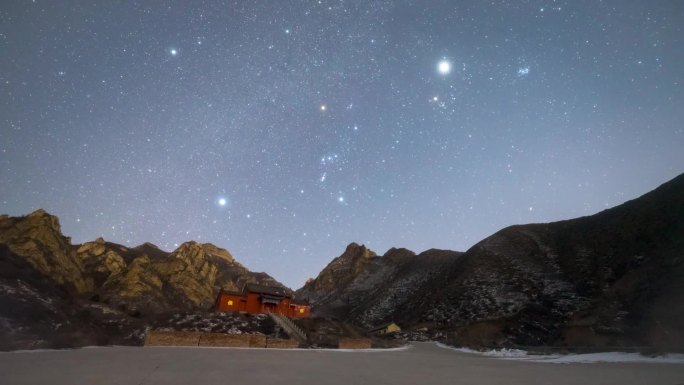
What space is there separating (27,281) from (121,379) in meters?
54.2

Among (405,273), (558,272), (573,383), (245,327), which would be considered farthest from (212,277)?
(573,383)

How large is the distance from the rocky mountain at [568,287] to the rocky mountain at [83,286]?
4983 cm

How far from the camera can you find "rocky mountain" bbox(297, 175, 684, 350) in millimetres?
34469

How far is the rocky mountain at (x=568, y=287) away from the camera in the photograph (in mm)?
34469

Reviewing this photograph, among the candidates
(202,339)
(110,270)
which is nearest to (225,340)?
(202,339)

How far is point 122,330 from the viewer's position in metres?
50.2

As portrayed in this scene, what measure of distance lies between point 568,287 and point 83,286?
121 meters

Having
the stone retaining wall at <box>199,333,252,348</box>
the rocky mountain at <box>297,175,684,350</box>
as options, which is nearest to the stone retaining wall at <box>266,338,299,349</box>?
the stone retaining wall at <box>199,333,252,348</box>

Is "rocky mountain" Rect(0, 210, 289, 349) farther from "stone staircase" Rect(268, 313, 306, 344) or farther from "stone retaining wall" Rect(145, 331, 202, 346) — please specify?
"stone staircase" Rect(268, 313, 306, 344)

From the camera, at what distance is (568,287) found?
62500 millimetres

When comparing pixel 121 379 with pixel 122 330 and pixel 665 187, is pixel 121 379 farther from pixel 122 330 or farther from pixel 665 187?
pixel 665 187

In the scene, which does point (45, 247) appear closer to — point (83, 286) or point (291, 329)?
point (83, 286)

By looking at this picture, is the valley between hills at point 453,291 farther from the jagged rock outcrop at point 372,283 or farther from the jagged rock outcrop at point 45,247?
the jagged rock outcrop at point 372,283

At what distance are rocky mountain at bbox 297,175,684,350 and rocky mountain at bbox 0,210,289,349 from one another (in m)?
49.8
